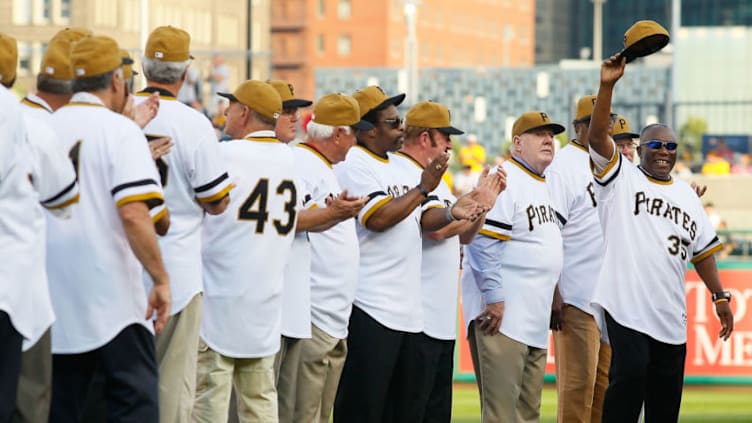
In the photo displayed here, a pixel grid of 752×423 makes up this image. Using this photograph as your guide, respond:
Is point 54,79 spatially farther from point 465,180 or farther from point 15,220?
point 465,180

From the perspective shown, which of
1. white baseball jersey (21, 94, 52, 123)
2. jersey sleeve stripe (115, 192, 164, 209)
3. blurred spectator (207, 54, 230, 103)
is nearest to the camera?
jersey sleeve stripe (115, 192, 164, 209)

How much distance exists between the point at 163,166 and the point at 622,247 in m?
3.06

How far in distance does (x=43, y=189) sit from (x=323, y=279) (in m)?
2.55

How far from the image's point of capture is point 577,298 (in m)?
9.53

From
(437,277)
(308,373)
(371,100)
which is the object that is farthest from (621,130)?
(308,373)

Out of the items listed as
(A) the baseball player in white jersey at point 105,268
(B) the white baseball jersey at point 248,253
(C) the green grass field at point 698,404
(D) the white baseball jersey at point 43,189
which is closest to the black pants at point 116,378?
(A) the baseball player in white jersey at point 105,268

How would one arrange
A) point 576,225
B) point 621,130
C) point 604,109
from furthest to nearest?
point 621,130 → point 576,225 → point 604,109

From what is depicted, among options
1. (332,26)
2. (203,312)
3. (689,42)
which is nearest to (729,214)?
(203,312)

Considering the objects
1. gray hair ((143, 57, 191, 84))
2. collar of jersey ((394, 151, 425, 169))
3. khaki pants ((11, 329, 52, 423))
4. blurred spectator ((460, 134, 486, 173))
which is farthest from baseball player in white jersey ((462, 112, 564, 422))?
blurred spectator ((460, 134, 486, 173))

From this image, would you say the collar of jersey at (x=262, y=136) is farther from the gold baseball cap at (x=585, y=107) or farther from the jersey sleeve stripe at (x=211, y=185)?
the gold baseball cap at (x=585, y=107)

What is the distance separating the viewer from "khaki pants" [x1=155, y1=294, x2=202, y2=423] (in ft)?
22.9

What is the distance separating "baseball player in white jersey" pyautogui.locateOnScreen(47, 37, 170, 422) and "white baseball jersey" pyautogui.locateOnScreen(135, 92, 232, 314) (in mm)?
731

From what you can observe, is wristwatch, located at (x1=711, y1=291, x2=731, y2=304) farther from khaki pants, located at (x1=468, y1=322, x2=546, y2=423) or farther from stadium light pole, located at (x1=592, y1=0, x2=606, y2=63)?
stadium light pole, located at (x1=592, y1=0, x2=606, y2=63)

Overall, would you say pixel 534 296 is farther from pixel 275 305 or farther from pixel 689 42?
pixel 689 42
